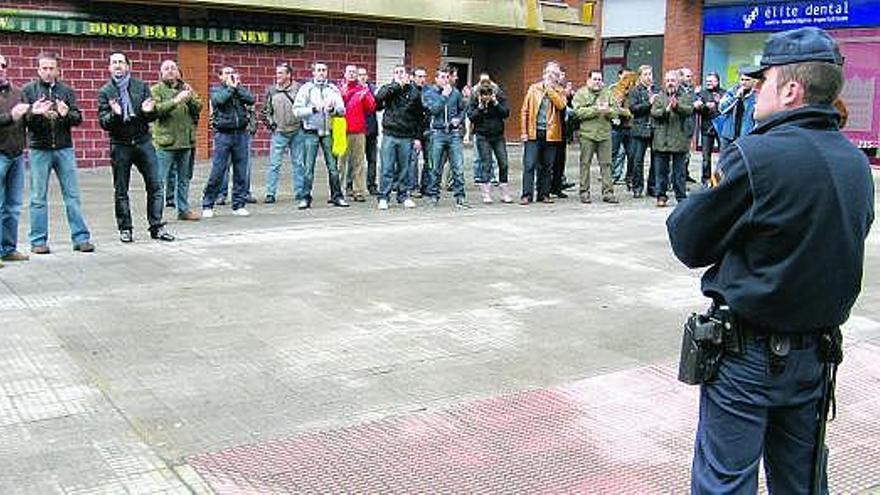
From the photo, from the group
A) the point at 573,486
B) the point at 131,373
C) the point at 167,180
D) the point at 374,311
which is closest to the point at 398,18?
the point at 167,180

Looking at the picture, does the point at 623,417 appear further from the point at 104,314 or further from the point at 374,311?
the point at 104,314

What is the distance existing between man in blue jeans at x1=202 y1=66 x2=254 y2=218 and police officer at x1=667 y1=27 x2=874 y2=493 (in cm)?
923

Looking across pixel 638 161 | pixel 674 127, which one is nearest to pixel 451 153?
pixel 674 127

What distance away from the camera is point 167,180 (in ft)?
37.4

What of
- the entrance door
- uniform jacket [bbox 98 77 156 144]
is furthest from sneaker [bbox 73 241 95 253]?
the entrance door

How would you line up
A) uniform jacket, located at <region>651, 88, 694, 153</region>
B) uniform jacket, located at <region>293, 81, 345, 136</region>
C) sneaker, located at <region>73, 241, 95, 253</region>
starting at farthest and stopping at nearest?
uniform jacket, located at <region>651, 88, 694, 153</region> → uniform jacket, located at <region>293, 81, 345, 136</region> → sneaker, located at <region>73, 241, 95, 253</region>

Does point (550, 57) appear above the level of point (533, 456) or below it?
above

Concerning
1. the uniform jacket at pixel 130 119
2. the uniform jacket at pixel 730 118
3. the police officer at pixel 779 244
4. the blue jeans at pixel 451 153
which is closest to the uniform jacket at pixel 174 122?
the uniform jacket at pixel 130 119

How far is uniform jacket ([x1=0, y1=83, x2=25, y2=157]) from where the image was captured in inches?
328

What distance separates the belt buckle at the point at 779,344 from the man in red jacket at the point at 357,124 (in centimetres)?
1070

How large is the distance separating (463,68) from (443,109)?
11.1m

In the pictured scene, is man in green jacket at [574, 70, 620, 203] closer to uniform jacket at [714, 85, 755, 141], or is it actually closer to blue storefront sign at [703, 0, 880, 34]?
uniform jacket at [714, 85, 755, 141]

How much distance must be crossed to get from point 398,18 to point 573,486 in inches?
680

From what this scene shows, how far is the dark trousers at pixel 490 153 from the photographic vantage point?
1306 centimetres
